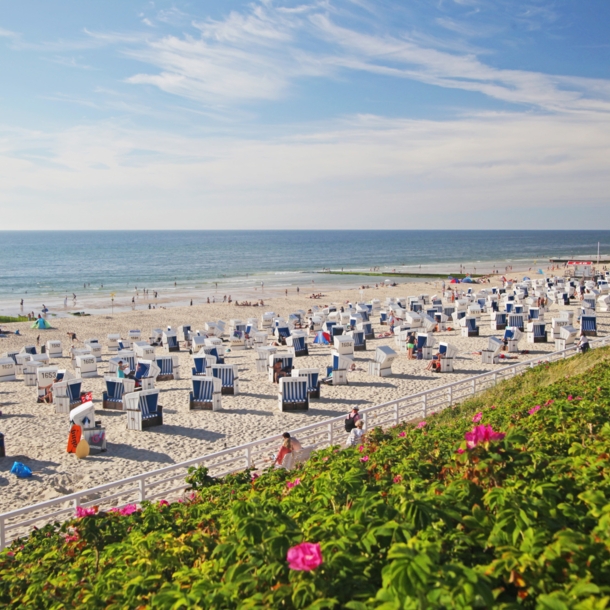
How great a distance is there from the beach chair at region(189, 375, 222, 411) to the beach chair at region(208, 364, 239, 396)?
5.10ft

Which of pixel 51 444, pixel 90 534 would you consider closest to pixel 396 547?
pixel 90 534

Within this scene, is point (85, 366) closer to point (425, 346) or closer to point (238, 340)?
point (238, 340)

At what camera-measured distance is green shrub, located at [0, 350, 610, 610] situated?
268 centimetres

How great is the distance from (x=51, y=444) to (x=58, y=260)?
340 feet

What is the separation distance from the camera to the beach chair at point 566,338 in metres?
20.9

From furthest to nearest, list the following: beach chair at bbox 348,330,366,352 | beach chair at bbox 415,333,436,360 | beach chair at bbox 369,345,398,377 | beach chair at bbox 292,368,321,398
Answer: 1. beach chair at bbox 348,330,366,352
2. beach chair at bbox 415,333,436,360
3. beach chair at bbox 369,345,398,377
4. beach chair at bbox 292,368,321,398

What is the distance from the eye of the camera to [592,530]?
3.23 m

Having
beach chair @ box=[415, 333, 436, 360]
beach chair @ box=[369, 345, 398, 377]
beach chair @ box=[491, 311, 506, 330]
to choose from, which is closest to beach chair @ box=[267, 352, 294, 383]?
beach chair @ box=[369, 345, 398, 377]

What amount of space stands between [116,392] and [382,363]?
800cm

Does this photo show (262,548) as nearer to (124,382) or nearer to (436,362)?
(124,382)

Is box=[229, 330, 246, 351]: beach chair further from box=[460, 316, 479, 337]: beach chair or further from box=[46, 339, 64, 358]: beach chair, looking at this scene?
box=[460, 316, 479, 337]: beach chair

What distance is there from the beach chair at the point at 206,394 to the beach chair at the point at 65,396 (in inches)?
129

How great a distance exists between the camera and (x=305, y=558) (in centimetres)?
259

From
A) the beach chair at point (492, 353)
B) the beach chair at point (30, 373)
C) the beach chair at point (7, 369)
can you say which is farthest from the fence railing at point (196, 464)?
the beach chair at point (7, 369)
